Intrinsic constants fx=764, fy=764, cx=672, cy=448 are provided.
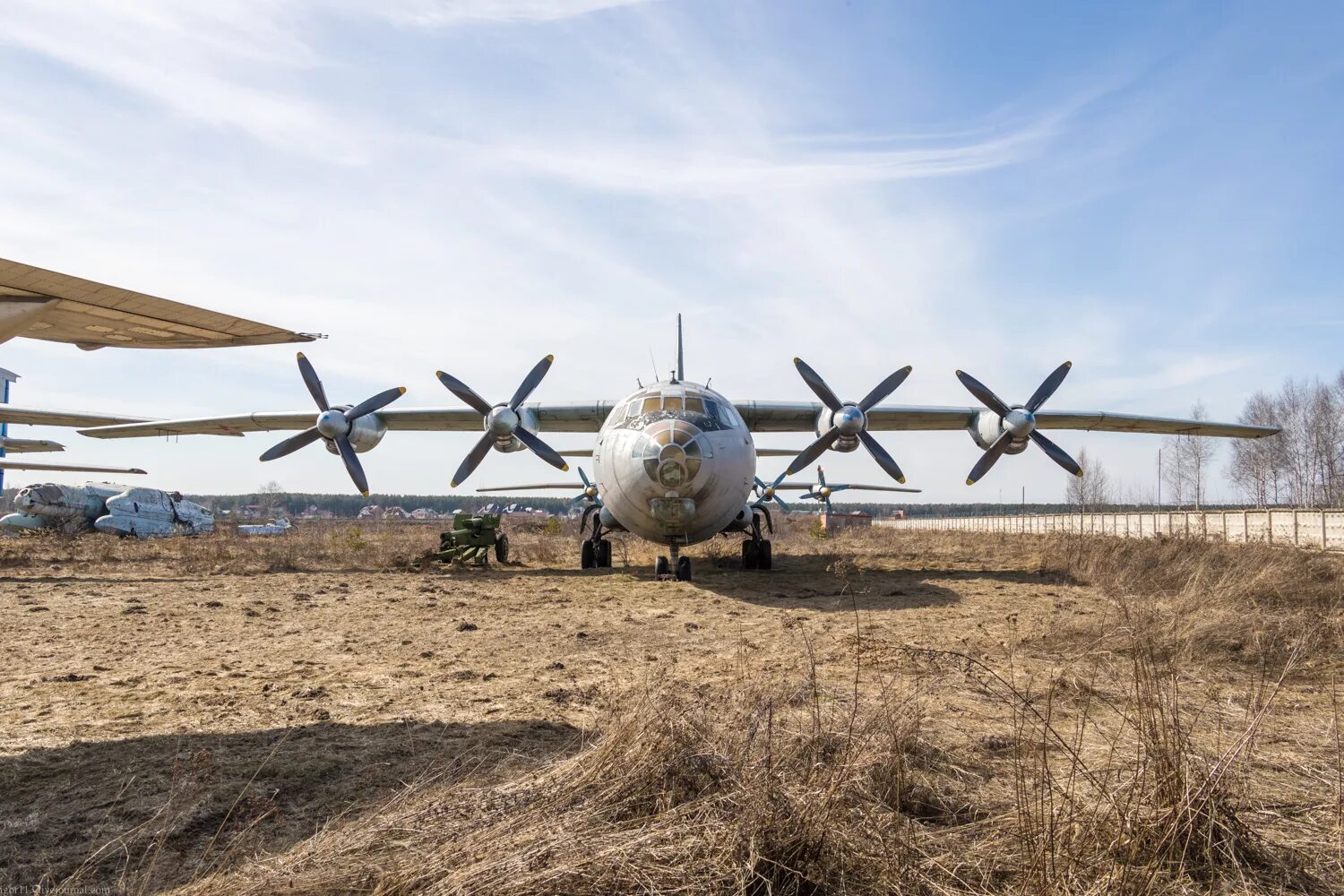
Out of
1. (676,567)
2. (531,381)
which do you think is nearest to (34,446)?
(531,381)

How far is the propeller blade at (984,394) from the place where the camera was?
59.0 feet

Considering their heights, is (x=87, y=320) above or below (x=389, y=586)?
above

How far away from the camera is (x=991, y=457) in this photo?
1894 centimetres

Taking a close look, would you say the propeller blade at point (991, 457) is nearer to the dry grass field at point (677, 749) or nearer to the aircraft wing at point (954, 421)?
the aircraft wing at point (954, 421)

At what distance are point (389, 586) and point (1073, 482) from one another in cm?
6563

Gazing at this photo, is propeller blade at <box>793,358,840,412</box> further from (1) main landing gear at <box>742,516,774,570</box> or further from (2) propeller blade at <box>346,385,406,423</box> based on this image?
(2) propeller blade at <box>346,385,406,423</box>

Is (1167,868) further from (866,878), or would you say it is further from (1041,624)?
(1041,624)

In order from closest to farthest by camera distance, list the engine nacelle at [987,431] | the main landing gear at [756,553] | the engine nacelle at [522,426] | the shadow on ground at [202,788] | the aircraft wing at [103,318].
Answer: the shadow on ground at [202,788], the aircraft wing at [103,318], the main landing gear at [756,553], the engine nacelle at [522,426], the engine nacelle at [987,431]

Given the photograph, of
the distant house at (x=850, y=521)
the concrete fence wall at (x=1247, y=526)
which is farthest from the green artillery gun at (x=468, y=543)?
the distant house at (x=850, y=521)

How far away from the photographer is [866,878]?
2.56 meters

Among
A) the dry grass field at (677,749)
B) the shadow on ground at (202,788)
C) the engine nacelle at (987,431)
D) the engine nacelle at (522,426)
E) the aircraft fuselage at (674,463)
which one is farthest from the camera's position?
the engine nacelle at (987,431)

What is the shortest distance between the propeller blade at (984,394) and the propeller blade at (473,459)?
1139cm

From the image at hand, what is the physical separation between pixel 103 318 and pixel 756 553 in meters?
15.2

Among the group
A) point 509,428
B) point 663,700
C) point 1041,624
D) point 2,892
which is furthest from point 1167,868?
point 509,428
